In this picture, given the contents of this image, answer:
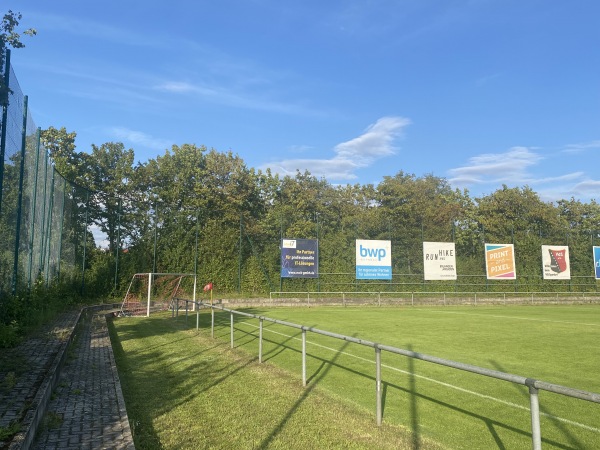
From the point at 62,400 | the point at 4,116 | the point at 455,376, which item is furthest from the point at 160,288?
the point at 455,376

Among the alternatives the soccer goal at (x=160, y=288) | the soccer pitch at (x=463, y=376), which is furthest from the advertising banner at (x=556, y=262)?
the soccer goal at (x=160, y=288)

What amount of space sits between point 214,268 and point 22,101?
17620mm

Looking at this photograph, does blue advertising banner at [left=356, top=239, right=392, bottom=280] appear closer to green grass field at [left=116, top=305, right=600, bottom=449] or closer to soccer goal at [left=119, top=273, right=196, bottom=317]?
soccer goal at [left=119, top=273, right=196, bottom=317]

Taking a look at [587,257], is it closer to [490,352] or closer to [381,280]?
[381,280]

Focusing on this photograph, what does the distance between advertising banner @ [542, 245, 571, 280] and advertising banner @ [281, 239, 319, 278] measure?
1782 centimetres

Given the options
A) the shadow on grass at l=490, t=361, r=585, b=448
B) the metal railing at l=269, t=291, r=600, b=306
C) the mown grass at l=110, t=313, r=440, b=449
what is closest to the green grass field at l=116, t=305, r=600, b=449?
the shadow on grass at l=490, t=361, r=585, b=448

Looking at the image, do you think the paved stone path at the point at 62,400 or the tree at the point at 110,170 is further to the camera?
the tree at the point at 110,170

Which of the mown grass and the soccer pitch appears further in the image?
the soccer pitch

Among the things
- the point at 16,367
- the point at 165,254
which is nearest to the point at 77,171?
the point at 165,254

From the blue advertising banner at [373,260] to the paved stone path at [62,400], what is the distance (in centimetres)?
2109

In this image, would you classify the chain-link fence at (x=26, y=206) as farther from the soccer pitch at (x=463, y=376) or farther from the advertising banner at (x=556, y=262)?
the advertising banner at (x=556, y=262)

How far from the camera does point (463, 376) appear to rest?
7.86 meters

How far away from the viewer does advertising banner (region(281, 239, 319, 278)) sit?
91.1 feet

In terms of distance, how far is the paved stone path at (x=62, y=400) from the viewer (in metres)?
4.45
